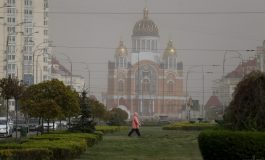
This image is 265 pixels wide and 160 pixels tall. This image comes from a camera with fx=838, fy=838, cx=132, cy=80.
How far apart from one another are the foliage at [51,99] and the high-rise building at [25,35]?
285 feet

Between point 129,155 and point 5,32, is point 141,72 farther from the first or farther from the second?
point 129,155

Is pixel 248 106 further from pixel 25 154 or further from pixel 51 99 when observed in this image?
pixel 51 99

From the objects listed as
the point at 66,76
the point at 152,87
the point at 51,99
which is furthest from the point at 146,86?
the point at 51,99

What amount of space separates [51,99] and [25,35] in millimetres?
100407

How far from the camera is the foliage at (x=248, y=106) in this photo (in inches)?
883

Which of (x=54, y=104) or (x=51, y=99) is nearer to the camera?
(x=54, y=104)

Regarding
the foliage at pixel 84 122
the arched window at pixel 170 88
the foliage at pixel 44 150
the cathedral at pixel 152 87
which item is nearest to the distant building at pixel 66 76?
the cathedral at pixel 152 87

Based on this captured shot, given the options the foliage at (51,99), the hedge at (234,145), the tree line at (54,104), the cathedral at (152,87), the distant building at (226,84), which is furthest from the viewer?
the cathedral at (152,87)

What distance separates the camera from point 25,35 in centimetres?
13888

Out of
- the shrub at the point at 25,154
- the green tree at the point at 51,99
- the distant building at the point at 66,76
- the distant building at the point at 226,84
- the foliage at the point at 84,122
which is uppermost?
the distant building at the point at 66,76

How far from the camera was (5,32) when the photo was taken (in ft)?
431

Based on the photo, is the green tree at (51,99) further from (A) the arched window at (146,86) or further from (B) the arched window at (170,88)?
(A) the arched window at (146,86)

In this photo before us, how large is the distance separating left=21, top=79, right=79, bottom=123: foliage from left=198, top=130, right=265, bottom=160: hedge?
1814 centimetres

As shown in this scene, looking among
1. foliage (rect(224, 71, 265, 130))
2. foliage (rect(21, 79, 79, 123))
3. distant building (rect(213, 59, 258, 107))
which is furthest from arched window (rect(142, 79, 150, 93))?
foliage (rect(224, 71, 265, 130))
